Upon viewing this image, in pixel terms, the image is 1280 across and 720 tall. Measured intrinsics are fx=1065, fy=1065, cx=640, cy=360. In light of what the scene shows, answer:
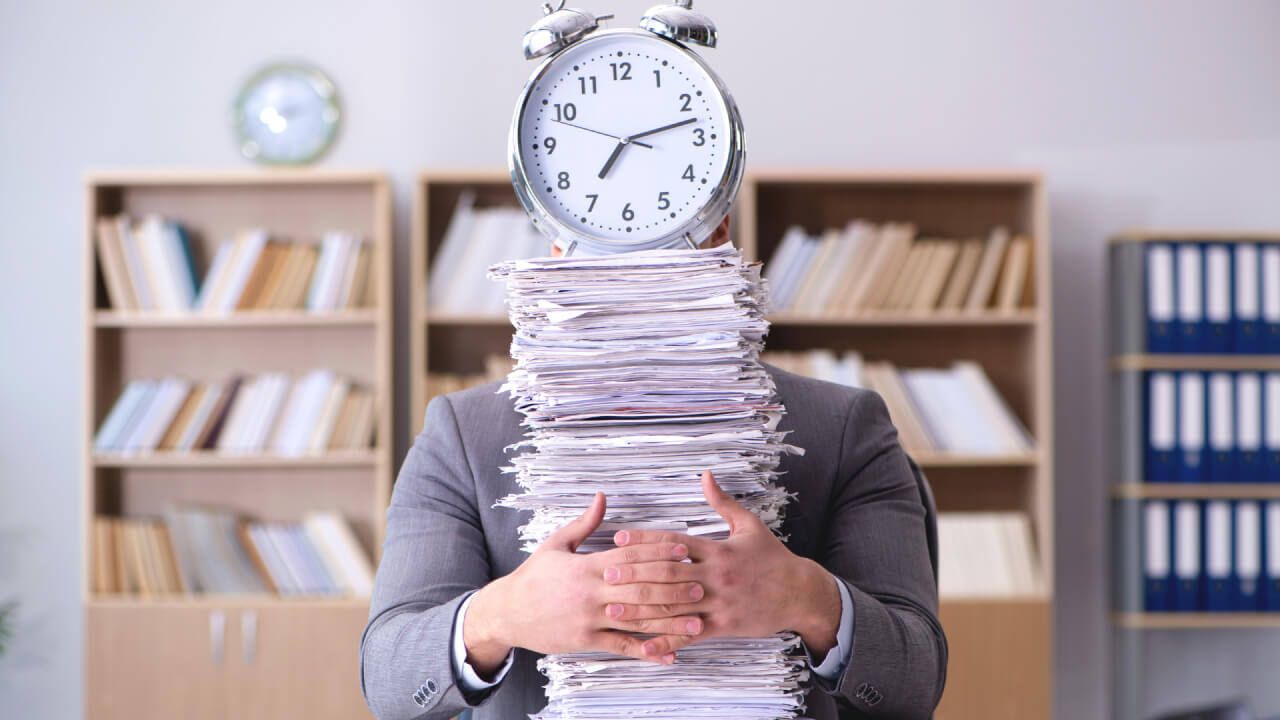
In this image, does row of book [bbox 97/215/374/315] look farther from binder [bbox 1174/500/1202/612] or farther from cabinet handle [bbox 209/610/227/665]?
binder [bbox 1174/500/1202/612]

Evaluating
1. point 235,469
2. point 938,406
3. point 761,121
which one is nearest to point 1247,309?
point 938,406

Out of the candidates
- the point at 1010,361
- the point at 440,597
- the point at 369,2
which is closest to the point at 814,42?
the point at 1010,361

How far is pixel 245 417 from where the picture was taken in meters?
3.29

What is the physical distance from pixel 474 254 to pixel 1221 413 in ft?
7.67

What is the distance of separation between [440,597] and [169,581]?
254 cm

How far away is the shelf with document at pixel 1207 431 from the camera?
3236 mm

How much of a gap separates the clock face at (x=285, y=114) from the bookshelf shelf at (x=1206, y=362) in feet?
8.93

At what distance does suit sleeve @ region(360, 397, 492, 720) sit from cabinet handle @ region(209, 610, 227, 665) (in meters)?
2.25

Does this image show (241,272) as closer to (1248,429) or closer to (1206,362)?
(1206,362)

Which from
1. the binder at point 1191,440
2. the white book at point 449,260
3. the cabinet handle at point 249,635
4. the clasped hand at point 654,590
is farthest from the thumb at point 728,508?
the binder at point 1191,440

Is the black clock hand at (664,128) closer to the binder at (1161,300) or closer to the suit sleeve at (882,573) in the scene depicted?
the suit sleeve at (882,573)

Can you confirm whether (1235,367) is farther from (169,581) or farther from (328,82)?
(169,581)

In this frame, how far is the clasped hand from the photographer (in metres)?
0.83

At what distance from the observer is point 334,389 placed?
10.8 ft
